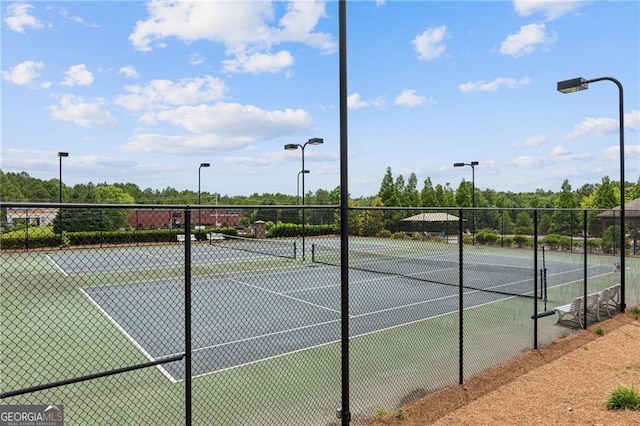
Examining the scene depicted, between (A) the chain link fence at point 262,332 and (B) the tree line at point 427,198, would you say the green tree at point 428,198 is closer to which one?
(B) the tree line at point 427,198

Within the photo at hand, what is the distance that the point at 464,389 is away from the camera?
213 inches

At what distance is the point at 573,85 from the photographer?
8695mm

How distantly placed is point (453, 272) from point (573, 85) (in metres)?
11.2

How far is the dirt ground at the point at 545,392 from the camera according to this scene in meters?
4.51

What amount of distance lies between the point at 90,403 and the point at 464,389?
200 inches

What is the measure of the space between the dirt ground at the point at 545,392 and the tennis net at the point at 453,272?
6.60 m

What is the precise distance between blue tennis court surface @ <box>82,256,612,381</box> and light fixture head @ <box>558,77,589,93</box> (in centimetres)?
607

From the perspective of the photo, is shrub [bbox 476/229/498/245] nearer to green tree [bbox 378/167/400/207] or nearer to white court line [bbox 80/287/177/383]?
green tree [bbox 378/167/400/207]

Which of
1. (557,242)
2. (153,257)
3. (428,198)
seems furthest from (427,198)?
(153,257)

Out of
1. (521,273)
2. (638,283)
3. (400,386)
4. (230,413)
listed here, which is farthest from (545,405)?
(521,273)

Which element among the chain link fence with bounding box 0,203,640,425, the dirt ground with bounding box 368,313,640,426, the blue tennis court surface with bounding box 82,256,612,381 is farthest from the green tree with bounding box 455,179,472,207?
the dirt ground with bounding box 368,313,640,426

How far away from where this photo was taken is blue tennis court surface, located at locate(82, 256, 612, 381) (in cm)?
816

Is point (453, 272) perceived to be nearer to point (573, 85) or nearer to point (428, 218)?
point (428, 218)

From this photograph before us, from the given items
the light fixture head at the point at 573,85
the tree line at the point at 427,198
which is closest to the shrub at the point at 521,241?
the tree line at the point at 427,198
